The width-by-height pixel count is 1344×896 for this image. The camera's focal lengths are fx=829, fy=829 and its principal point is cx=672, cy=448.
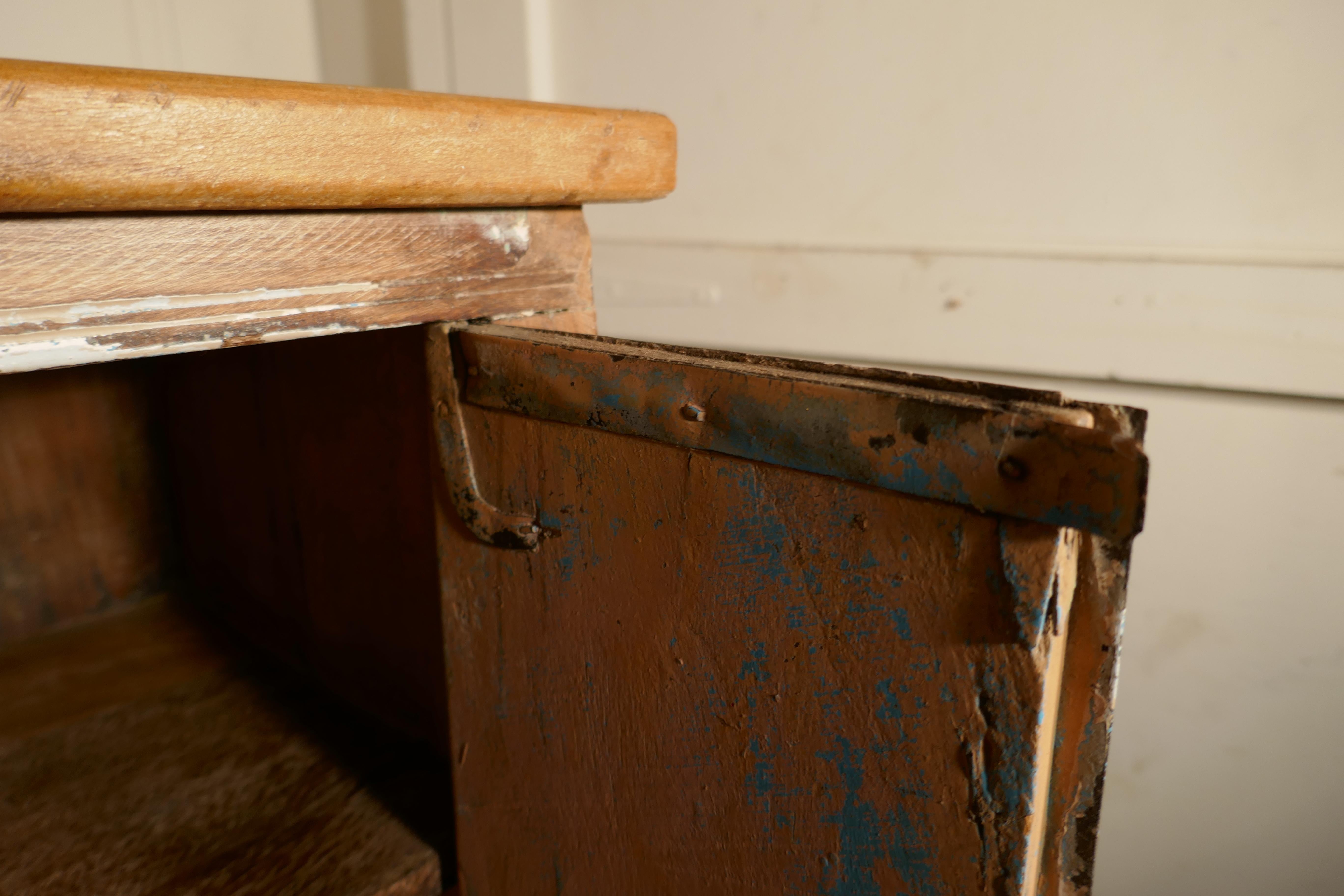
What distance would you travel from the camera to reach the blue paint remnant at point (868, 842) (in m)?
0.34

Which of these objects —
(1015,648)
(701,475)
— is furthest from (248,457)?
(1015,648)

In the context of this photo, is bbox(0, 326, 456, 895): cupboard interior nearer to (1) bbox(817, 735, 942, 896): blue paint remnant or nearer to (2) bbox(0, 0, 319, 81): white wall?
(1) bbox(817, 735, 942, 896): blue paint remnant

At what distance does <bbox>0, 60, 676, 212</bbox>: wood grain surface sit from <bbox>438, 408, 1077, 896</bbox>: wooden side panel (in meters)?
0.13

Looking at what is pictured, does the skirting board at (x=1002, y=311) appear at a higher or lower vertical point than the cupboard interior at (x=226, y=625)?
higher

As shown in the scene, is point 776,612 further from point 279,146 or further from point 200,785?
point 200,785

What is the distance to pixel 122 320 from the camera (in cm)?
35

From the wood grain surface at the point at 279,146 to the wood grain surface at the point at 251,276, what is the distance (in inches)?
0.7

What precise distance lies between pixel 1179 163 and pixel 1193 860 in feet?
2.61

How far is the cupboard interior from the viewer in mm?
586

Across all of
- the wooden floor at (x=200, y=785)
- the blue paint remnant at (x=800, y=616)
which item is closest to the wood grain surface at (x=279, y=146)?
the blue paint remnant at (x=800, y=616)

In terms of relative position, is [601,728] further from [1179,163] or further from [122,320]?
[1179,163]

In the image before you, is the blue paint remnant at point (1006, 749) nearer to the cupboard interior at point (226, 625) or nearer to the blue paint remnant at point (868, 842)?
the blue paint remnant at point (868, 842)

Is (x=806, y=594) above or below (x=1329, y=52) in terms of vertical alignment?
below

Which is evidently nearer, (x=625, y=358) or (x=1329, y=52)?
(x=625, y=358)
